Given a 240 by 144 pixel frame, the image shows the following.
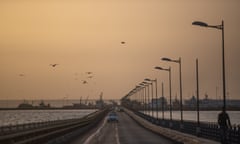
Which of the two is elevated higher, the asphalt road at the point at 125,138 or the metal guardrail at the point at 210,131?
the metal guardrail at the point at 210,131

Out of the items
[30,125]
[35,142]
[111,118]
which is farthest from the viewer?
[111,118]

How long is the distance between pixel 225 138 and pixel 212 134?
35.1ft

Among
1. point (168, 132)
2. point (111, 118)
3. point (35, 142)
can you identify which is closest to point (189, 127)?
point (168, 132)

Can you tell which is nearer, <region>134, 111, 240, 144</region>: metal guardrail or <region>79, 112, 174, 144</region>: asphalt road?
<region>134, 111, 240, 144</region>: metal guardrail

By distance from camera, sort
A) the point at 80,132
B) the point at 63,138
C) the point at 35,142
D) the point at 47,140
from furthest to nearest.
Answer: the point at 80,132
the point at 63,138
the point at 47,140
the point at 35,142

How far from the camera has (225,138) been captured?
41.3 m

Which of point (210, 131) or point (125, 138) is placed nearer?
point (210, 131)

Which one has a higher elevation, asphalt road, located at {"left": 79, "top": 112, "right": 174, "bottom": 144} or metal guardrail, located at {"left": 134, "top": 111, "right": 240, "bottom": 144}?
metal guardrail, located at {"left": 134, "top": 111, "right": 240, "bottom": 144}

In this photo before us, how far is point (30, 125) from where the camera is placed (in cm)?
8419

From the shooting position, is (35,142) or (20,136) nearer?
(35,142)

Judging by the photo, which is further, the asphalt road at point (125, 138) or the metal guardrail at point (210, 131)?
the asphalt road at point (125, 138)

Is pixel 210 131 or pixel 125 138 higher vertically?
pixel 210 131

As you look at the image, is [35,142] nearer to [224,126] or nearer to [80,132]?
[224,126]

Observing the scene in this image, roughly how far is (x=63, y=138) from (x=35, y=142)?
48.7 ft
